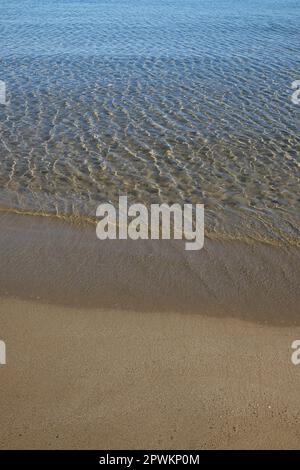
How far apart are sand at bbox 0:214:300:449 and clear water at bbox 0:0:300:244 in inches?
38.0

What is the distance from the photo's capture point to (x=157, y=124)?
10.9 m

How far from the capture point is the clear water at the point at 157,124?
7.93 meters

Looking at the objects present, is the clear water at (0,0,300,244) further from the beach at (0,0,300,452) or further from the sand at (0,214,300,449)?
the sand at (0,214,300,449)

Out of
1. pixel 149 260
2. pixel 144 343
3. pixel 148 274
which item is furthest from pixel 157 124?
pixel 144 343

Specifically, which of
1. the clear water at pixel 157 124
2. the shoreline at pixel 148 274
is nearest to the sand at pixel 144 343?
the shoreline at pixel 148 274

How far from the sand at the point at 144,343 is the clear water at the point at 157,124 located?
0.96 m

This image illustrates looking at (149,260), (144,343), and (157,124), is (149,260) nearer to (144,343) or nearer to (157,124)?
(144,343)

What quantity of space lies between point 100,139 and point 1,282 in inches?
197

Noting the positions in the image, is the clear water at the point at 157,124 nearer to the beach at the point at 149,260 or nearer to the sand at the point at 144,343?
the beach at the point at 149,260

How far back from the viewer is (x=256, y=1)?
109ft

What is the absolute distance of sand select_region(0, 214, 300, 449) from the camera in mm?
4078

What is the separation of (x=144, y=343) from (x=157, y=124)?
6989 mm

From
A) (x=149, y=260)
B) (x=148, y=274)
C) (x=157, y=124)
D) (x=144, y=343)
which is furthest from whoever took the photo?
(x=157, y=124)
